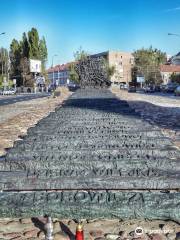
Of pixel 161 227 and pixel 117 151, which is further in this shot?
pixel 117 151

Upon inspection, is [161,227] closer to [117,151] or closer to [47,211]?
[47,211]

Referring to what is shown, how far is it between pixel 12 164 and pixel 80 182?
930 mm

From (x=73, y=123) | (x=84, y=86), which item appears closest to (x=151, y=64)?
(x=84, y=86)

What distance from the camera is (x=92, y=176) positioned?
4383 millimetres

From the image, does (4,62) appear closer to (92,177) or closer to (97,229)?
(92,177)

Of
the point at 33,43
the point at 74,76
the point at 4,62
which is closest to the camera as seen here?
the point at 74,76

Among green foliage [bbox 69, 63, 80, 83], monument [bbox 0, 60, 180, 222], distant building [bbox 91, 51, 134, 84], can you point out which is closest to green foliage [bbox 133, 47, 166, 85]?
distant building [bbox 91, 51, 134, 84]

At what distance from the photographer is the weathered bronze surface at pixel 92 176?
3.78 m

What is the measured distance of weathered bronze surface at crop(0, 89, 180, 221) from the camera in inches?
149

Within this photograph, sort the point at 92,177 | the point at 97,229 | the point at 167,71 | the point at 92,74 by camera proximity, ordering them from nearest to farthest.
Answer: the point at 97,229
the point at 92,177
the point at 92,74
the point at 167,71

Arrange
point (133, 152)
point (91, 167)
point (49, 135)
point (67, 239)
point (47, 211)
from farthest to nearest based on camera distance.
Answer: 1. point (49, 135)
2. point (133, 152)
3. point (91, 167)
4. point (47, 211)
5. point (67, 239)

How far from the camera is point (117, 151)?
522cm

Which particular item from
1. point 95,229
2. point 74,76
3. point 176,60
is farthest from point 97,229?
point 176,60

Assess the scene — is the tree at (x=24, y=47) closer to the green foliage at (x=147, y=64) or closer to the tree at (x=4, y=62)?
the tree at (x=4, y=62)
